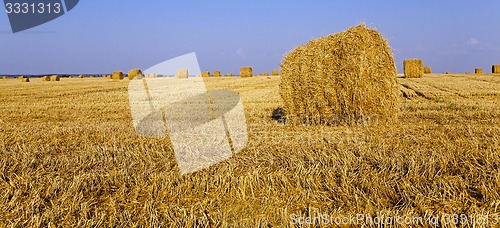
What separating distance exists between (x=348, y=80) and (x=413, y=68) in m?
18.1

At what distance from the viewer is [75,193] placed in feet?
9.91

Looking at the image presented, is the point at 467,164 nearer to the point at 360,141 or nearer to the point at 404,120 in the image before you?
the point at 360,141

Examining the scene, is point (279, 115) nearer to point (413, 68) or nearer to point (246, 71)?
point (413, 68)

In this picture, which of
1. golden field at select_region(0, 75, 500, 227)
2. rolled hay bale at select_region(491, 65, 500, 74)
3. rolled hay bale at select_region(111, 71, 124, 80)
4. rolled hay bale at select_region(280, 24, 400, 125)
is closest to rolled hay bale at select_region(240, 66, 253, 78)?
rolled hay bale at select_region(111, 71, 124, 80)

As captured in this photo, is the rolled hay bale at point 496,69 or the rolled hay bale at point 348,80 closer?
the rolled hay bale at point 348,80

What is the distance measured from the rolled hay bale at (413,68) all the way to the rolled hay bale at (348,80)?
1730cm

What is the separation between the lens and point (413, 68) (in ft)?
77.3

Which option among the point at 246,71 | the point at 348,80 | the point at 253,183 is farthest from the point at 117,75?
the point at 253,183

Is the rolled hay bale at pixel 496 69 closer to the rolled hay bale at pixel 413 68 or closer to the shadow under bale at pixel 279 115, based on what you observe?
the rolled hay bale at pixel 413 68

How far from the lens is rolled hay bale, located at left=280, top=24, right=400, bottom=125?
7277 millimetres

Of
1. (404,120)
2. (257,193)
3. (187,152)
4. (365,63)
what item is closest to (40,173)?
(187,152)

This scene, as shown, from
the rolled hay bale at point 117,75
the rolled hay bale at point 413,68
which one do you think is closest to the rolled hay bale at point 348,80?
the rolled hay bale at point 413,68

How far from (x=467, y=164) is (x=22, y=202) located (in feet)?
11.6

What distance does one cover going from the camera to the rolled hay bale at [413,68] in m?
23.6
